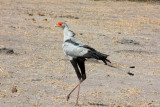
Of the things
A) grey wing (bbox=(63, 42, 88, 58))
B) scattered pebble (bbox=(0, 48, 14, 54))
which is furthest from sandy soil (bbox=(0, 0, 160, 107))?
grey wing (bbox=(63, 42, 88, 58))

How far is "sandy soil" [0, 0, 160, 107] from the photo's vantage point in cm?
723

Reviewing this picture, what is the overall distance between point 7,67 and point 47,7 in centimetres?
1266

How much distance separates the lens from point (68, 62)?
32.7ft

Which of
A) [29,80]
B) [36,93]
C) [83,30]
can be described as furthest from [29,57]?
[83,30]

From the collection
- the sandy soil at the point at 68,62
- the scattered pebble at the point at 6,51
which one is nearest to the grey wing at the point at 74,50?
the sandy soil at the point at 68,62

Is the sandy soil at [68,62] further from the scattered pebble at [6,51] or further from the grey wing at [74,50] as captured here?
the grey wing at [74,50]

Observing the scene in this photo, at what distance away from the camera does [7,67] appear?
9102 millimetres

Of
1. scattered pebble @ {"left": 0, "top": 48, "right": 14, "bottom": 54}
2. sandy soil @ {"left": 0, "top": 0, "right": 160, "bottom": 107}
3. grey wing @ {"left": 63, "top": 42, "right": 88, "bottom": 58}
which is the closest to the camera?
grey wing @ {"left": 63, "top": 42, "right": 88, "bottom": 58}

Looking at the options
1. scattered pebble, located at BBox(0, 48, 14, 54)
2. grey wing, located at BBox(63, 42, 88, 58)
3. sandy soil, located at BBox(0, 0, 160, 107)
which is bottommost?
sandy soil, located at BBox(0, 0, 160, 107)

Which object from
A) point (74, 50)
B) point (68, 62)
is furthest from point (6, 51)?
point (74, 50)

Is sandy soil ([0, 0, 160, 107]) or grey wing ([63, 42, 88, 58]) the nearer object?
grey wing ([63, 42, 88, 58])

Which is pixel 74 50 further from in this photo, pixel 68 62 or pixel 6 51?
pixel 6 51

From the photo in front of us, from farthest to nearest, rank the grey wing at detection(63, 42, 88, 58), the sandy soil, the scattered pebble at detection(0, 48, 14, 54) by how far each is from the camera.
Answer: the scattered pebble at detection(0, 48, 14, 54) → the sandy soil → the grey wing at detection(63, 42, 88, 58)

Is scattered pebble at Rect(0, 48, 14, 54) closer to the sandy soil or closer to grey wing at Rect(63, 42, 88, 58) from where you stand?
the sandy soil
